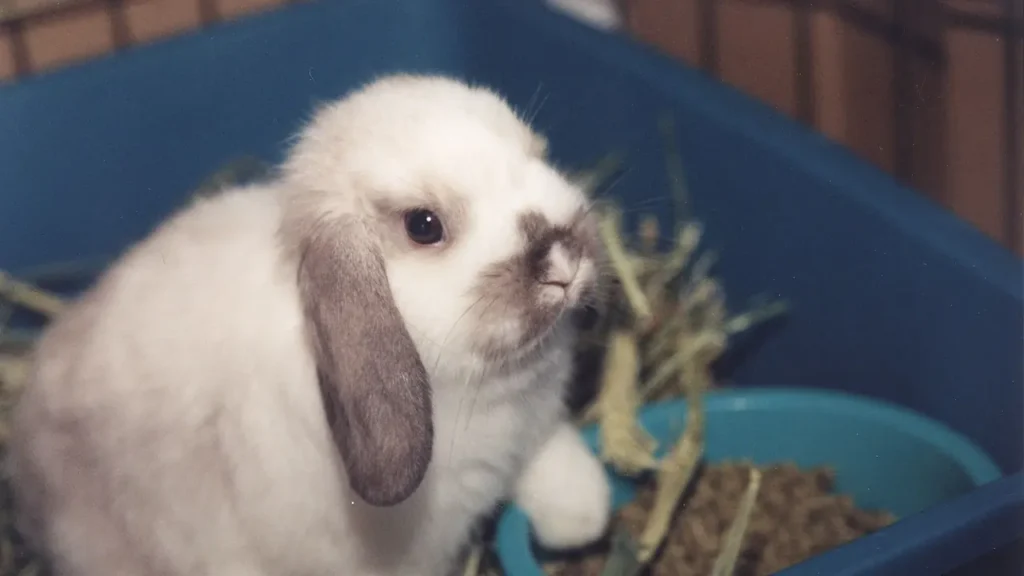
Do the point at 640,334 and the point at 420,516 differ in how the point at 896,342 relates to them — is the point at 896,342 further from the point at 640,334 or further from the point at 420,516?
the point at 420,516

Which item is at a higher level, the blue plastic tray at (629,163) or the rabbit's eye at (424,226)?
the rabbit's eye at (424,226)

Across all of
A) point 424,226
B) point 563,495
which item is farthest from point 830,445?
point 424,226

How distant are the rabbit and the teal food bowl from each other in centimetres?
13

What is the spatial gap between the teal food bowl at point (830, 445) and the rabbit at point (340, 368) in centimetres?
13

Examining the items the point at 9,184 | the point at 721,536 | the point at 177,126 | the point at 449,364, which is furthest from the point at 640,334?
the point at 9,184

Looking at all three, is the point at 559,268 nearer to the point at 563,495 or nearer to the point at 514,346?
the point at 514,346

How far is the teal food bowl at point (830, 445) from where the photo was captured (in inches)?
47.9

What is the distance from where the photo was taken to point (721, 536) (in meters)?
1.30

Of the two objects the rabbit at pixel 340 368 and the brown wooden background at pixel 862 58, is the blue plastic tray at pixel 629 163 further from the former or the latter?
the rabbit at pixel 340 368

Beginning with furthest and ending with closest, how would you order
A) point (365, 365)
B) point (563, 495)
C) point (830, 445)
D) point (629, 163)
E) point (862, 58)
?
point (629, 163) < point (862, 58) < point (830, 445) < point (563, 495) < point (365, 365)

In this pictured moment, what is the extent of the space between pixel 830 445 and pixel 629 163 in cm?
55

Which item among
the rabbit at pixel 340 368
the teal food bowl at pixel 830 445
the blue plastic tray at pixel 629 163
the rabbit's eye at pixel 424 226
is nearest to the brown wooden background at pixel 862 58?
the blue plastic tray at pixel 629 163

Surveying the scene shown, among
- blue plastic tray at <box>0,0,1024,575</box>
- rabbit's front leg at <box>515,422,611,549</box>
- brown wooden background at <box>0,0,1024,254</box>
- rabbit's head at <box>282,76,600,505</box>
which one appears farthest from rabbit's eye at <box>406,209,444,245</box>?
brown wooden background at <box>0,0,1024,254</box>

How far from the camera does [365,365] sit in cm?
98
